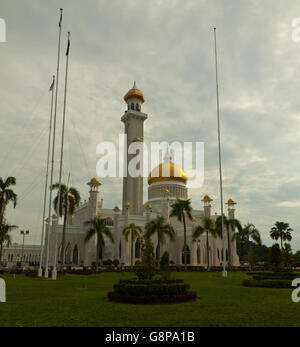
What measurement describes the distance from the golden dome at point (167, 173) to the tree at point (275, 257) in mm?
42471

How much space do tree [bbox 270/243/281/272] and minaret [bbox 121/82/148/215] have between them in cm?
3692

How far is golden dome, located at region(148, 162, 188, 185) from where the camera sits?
6775cm

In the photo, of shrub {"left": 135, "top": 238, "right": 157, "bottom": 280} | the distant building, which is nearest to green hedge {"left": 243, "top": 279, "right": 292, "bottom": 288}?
shrub {"left": 135, "top": 238, "right": 157, "bottom": 280}

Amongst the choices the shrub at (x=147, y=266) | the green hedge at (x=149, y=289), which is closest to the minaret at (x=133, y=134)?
the shrub at (x=147, y=266)

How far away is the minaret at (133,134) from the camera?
61.2 meters

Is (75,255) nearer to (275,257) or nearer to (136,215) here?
(136,215)

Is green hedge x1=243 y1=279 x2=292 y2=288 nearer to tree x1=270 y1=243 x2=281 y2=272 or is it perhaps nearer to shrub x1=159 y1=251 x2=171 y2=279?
tree x1=270 y1=243 x2=281 y2=272

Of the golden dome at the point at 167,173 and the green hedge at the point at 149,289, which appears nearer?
the green hedge at the point at 149,289

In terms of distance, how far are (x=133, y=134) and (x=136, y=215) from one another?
1637 cm

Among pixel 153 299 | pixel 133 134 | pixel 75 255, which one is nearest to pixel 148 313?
pixel 153 299

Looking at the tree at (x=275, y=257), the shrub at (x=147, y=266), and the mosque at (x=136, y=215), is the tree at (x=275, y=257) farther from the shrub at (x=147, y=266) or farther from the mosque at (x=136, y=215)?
the mosque at (x=136, y=215)

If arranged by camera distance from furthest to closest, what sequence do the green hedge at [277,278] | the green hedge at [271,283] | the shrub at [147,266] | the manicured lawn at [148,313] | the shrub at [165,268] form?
1. the green hedge at [277,278]
2. the green hedge at [271,283]
3. the shrub at [165,268]
4. the shrub at [147,266]
5. the manicured lawn at [148,313]

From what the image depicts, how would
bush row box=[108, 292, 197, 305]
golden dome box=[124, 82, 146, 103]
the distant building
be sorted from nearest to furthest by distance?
1. bush row box=[108, 292, 197, 305]
2. golden dome box=[124, 82, 146, 103]
3. the distant building
